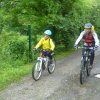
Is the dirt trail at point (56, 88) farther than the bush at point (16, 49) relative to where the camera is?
No

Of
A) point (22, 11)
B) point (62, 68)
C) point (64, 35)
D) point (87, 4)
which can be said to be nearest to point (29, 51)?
point (62, 68)

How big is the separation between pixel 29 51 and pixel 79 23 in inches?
202

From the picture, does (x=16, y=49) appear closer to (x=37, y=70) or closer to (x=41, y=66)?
(x=41, y=66)

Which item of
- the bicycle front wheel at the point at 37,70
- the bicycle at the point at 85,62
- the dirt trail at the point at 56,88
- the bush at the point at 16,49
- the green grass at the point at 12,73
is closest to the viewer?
the dirt trail at the point at 56,88

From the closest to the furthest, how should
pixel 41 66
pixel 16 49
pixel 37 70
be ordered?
pixel 37 70
pixel 41 66
pixel 16 49

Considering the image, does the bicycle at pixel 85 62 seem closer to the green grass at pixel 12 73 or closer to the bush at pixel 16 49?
the green grass at pixel 12 73

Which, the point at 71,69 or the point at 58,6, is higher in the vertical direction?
the point at 58,6

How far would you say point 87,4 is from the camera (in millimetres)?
18297

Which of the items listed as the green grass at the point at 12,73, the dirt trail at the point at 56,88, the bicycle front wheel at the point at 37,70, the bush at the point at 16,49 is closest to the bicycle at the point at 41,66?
the bicycle front wheel at the point at 37,70

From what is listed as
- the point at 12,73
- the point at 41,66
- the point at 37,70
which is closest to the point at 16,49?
the point at 12,73

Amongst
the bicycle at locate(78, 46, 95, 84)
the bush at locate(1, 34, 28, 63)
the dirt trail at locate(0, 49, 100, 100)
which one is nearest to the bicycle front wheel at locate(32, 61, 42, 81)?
the dirt trail at locate(0, 49, 100, 100)

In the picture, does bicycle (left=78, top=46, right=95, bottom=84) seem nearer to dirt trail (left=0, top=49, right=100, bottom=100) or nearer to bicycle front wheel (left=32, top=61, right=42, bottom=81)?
dirt trail (left=0, top=49, right=100, bottom=100)

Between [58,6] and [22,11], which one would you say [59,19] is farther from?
[22,11]

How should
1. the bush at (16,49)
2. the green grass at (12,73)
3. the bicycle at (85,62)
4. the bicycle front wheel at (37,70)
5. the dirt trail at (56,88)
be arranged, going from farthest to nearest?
1. the bush at (16,49)
2. the bicycle front wheel at (37,70)
3. the green grass at (12,73)
4. the bicycle at (85,62)
5. the dirt trail at (56,88)
